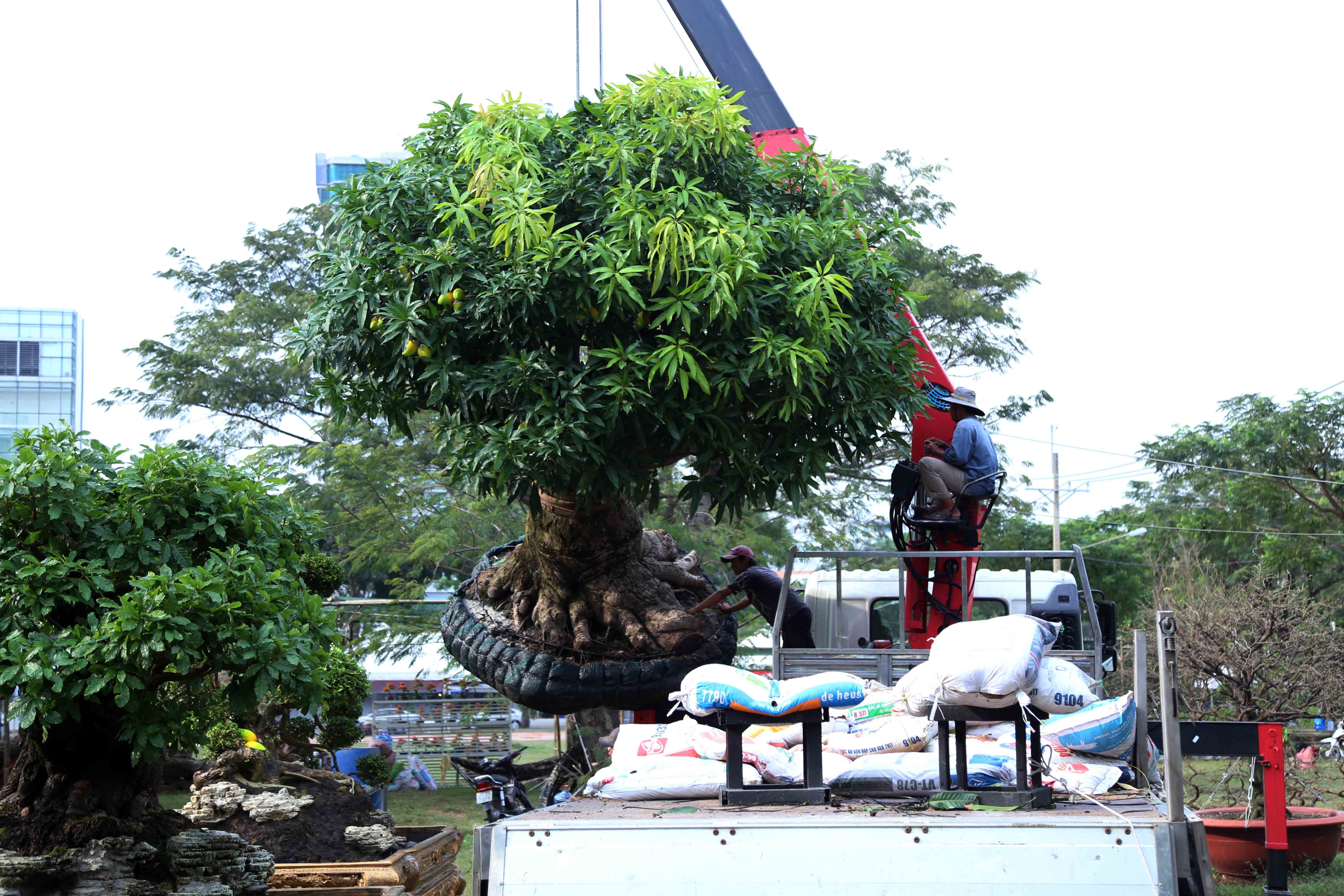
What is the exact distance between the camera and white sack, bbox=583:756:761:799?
184 inches

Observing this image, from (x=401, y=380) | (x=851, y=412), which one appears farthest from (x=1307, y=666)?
(x=401, y=380)

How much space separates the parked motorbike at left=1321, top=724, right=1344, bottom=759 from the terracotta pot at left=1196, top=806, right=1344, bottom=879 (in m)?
1.40

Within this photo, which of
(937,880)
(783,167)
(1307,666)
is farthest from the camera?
(1307,666)

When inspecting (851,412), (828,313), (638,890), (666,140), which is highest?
(666,140)

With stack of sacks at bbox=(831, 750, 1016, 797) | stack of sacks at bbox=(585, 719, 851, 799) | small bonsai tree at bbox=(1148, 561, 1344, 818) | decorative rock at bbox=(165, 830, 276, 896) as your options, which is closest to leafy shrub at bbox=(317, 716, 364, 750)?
decorative rock at bbox=(165, 830, 276, 896)

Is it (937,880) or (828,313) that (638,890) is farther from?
(828,313)

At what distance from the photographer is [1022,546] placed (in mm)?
31906

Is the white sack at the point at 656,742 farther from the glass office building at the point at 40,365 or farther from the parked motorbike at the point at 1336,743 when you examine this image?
the glass office building at the point at 40,365

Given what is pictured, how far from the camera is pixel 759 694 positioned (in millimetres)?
4336

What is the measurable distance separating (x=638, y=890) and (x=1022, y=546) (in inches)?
1177

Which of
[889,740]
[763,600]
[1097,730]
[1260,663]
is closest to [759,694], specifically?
[889,740]

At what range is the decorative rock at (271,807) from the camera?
8.20 metres

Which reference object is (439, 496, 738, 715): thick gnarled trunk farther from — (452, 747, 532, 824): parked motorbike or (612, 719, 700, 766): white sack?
(612, 719, 700, 766): white sack

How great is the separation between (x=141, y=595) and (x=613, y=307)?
274 centimetres
